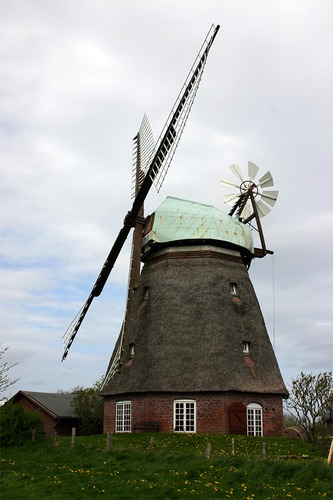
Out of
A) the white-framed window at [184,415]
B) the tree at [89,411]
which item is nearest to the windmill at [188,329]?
the white-framed window at [184,415]

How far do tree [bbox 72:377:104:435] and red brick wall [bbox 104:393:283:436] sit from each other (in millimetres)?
7161

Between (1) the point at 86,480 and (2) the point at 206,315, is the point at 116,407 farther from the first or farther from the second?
(1) the point at 86,480

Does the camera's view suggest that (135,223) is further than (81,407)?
No

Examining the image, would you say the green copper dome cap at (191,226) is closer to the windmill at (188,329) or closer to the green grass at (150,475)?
the windmill at (188,329)

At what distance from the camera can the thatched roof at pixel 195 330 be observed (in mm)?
27625

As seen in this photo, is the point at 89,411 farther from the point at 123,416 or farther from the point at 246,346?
the point at 246,346

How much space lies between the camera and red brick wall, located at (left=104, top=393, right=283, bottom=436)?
2659cm

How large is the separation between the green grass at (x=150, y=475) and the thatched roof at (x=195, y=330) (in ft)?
28.0

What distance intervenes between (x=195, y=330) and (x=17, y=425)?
1067cm

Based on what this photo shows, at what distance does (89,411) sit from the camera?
35281mm

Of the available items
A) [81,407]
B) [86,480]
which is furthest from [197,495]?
[81,407]

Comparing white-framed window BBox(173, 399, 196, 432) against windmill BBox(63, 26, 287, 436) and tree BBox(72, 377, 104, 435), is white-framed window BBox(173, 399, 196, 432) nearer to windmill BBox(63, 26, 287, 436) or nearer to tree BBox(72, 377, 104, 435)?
windmill BBox(63, 26, 287, 436)

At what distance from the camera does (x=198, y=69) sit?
28172 millimetres

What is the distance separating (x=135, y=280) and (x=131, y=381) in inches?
201
